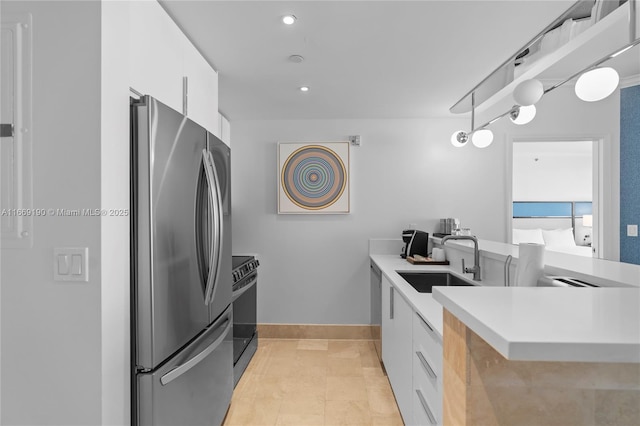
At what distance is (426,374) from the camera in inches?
58.2

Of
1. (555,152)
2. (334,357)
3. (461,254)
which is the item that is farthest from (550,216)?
(334,357)

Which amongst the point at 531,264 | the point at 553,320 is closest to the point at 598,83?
the point at 531,264

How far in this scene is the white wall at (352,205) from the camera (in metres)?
3.70

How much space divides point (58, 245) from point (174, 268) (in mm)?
399

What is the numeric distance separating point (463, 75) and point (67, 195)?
2564mm

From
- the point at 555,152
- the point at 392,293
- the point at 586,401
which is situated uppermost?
the point at 555,152

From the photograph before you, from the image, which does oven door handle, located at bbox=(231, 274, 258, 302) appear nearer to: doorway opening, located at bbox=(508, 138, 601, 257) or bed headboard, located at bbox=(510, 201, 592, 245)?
doorway opening, located at bbox=(508, 138, 601, 257)

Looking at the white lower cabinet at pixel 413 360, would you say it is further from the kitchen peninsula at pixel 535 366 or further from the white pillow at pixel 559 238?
the white pillow at pixel 559 238

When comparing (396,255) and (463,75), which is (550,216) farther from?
(463,75)

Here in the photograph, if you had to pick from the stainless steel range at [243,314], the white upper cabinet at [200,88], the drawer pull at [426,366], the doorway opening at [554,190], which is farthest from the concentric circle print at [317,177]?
the doorway opening at [554,190]

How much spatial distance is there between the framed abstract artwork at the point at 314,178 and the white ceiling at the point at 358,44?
65 cm

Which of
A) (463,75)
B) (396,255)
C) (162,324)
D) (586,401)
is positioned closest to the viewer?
(586,401)

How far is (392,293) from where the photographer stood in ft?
7.73

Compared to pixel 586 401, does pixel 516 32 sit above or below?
above
